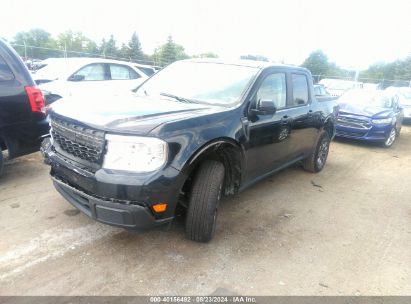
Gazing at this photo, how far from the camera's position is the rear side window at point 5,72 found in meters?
4.30

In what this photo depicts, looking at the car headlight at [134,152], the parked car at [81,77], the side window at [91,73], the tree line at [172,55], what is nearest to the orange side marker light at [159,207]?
the car headlight at [134,152]

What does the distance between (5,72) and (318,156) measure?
16.2 ft

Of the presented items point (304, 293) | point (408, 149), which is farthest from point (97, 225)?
A: point (408, 149)

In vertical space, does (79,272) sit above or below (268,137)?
below

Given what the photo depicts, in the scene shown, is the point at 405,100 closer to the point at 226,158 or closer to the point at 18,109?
the point at 226,158

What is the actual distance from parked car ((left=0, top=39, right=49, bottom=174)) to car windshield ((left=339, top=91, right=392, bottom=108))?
8263 millimetres

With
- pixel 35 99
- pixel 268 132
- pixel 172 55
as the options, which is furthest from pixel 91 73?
pixel 172 55

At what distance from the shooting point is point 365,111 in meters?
9.23

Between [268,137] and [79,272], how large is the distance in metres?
2.49

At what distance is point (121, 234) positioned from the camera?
354 centimetres

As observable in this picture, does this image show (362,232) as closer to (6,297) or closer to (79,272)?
(79,272)

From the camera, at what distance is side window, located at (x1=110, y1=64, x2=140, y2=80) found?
938cm

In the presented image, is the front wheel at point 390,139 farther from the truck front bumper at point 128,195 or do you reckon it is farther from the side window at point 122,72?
the truck front bumper at point 128,195

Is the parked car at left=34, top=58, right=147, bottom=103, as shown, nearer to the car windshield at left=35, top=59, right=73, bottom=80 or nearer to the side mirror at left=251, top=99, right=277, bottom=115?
the car windshield at left=35, top=59, right=73, bottom=80
